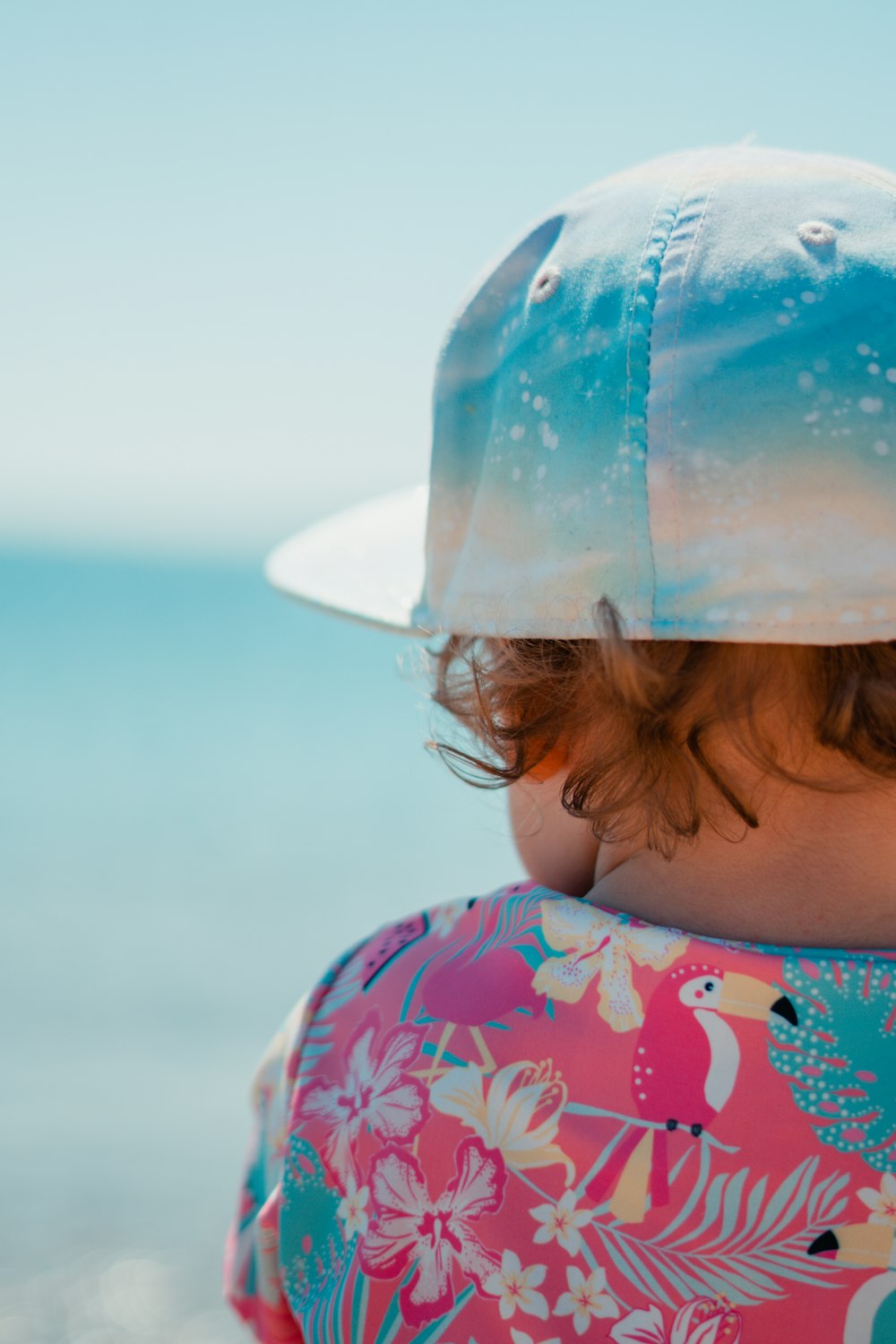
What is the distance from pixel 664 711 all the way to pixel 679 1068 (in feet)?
0.69

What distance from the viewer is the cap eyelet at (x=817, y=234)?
26.4 inches

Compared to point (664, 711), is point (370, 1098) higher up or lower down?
lower down

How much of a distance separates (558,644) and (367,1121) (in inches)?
13.5

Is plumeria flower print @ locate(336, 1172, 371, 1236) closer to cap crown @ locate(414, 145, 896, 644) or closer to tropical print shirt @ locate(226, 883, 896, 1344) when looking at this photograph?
tropical print shirt @ locate(226, 883, 896, 1344)

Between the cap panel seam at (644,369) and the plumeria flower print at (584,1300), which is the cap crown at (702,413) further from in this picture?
the plumeria flower print at (584,1300)

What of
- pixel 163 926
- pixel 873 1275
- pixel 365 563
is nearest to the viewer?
pixel 873 1275

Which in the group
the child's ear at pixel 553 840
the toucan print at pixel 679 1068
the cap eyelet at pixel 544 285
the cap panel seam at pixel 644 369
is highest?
the cap eyelet at pixel 544 285

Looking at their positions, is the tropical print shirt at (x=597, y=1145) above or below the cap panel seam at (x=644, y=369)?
below

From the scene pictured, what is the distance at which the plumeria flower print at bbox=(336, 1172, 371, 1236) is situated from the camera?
75cm

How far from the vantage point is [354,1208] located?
0.76m

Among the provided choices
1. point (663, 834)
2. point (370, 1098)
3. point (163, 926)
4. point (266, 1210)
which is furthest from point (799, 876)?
point (163, 926)

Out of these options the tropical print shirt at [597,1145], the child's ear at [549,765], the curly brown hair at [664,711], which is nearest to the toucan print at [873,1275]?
the tropical print shirt at [597,1145]

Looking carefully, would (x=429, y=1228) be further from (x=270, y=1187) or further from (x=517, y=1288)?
(x=270, y=1187)

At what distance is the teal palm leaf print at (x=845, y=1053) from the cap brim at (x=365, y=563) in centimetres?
38
